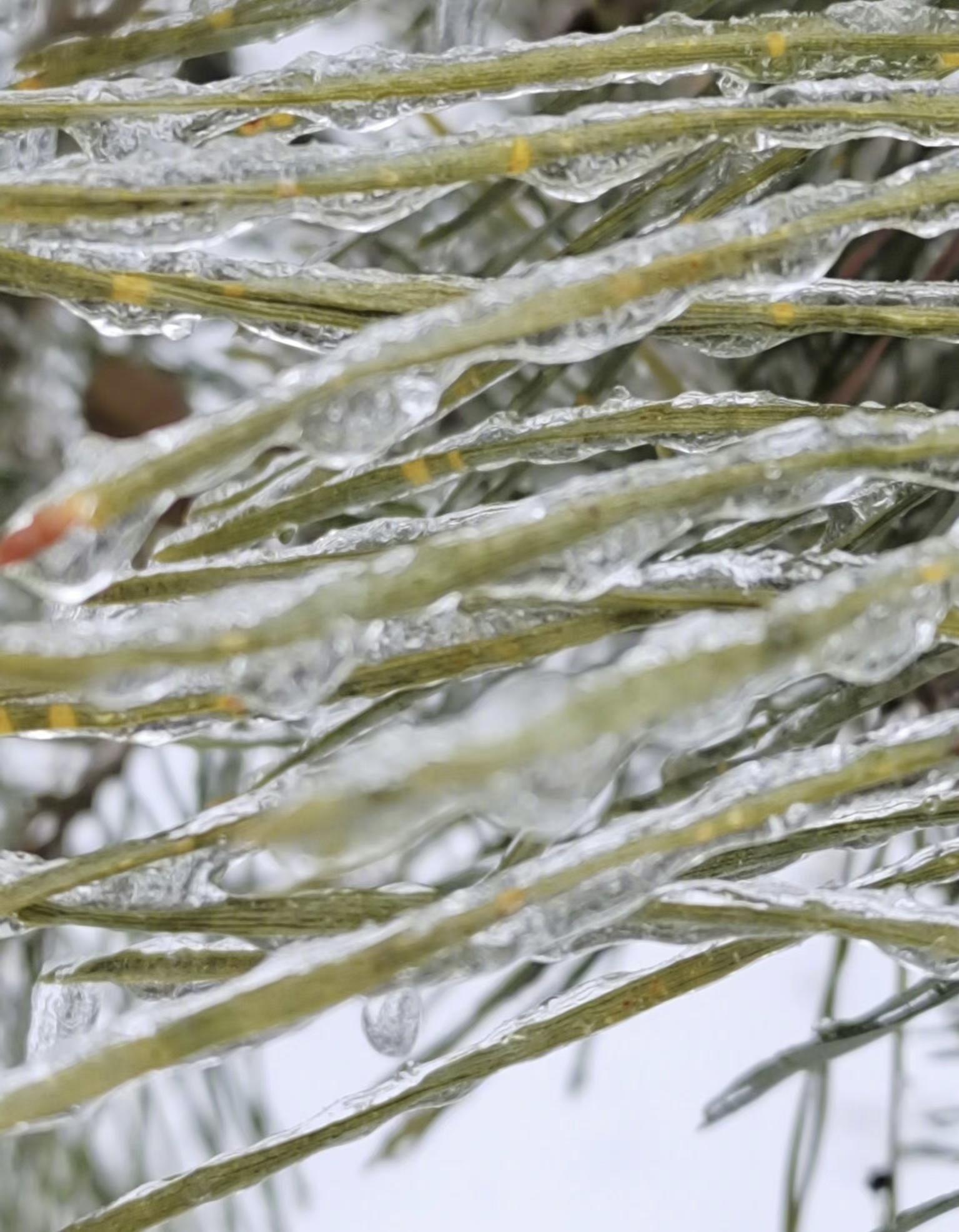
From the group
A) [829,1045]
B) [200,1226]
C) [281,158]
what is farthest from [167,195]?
[200,1226]

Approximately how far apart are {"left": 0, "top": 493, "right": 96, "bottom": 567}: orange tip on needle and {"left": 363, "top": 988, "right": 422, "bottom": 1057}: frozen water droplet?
0.52 ft

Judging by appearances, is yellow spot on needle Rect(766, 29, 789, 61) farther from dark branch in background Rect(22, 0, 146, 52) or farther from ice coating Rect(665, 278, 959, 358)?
dark branch in background Rect(22, 0, 146, 52)

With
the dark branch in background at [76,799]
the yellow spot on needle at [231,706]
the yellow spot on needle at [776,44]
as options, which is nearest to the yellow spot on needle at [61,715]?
the yellow spot on needle at [231,706]

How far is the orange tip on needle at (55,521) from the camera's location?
0.14 metres

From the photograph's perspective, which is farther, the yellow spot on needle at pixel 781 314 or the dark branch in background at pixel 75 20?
the dark branch in background at pixel 75 20

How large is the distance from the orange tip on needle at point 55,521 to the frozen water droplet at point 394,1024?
6.3 inches

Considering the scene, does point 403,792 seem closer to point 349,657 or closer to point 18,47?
point 349,657

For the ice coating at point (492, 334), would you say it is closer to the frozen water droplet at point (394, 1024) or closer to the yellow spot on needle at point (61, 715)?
the yellow spot on needle at point (61, 715)

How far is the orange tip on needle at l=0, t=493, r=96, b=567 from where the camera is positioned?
14 cm

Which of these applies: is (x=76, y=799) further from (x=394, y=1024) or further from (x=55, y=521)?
(x=55, y=521)

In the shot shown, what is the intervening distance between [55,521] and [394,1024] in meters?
0.17

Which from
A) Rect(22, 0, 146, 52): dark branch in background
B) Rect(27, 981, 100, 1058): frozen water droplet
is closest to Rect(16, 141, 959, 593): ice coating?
Rect(27, 981, 100, 1058): frozen water droplet

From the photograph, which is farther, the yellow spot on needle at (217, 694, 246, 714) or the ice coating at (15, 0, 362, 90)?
the ice coating at (15, 0, 362, 90)

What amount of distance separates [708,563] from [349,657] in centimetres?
7
